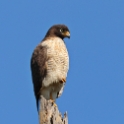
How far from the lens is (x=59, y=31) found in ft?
31.4

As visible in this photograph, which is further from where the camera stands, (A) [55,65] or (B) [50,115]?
(A) [55,65]

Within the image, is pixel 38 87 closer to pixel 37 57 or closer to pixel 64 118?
pixel 37 57

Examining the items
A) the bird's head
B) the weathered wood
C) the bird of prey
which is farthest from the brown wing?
the weathered wood

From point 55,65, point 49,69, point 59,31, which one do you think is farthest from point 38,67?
point 59,31

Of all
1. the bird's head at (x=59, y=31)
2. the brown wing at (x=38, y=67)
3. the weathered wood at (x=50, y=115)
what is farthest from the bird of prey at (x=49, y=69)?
the weathered wood at (x=50, y=115)

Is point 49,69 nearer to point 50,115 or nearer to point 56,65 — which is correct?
→ point 56,65

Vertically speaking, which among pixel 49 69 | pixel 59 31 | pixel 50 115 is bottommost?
pixel 50 115

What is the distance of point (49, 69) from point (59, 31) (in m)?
0.99

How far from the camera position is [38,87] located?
8938 millimetres

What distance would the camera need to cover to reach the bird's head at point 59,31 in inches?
376

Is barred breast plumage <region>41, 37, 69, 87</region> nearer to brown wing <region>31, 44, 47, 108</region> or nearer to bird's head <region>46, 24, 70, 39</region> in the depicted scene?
brown wing <region>31, 44, 47, 108</region>

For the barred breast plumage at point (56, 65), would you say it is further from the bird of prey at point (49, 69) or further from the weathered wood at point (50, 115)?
the weathered wood at point (50, 115)

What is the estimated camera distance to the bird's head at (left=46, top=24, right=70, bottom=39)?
9.56 meters

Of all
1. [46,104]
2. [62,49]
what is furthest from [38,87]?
[46,104]
